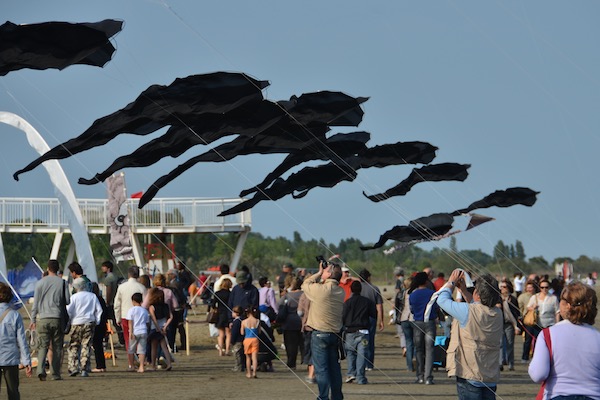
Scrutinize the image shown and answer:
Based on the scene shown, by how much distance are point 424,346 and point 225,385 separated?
343 cm

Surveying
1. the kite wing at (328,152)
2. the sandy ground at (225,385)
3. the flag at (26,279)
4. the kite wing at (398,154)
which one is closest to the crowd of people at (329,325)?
the sandy ground at (225,385)

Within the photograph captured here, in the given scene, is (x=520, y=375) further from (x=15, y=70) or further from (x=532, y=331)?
(x=15, y=70)

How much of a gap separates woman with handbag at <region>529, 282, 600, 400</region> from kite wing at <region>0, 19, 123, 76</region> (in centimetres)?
687

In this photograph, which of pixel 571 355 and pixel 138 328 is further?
pixel 138 328

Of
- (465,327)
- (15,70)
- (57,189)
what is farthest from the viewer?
(57,189)

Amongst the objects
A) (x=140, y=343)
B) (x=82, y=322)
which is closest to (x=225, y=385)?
(x=140, y=343)

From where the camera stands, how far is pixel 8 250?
51.9 m

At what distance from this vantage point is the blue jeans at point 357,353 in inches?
645

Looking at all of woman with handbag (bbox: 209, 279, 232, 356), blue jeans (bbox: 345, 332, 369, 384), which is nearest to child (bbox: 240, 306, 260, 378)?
blue jeans (bbox: 345, 332, 369, 384)

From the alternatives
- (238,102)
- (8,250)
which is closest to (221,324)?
(238,102)

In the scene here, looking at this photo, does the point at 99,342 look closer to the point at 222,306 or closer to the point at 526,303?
the point at 222,306

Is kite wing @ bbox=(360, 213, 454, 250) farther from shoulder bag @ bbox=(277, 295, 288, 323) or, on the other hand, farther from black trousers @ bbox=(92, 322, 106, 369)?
black trousers @ bbox=(92, 322, 106, 369)

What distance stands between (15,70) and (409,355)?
9.45 m

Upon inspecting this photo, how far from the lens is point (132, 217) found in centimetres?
3891
